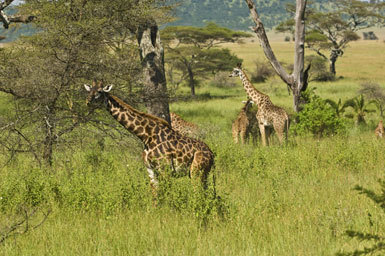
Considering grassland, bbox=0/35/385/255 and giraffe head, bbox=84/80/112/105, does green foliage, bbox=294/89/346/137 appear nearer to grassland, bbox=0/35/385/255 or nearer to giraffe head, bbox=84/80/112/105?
grassland, bbox=0/35/385/255

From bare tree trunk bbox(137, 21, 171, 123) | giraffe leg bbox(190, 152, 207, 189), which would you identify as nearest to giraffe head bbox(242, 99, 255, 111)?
bare tree trunk bbox(137, 21, 171, 123)

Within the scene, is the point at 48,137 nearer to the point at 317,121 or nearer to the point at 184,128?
the point at 184,128

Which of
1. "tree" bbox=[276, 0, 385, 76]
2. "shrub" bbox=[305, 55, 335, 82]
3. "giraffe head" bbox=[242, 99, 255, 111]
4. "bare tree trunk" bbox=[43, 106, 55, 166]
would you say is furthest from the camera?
"tree" bbox=[276, 0, 385, 76]

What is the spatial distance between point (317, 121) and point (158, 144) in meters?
7.29

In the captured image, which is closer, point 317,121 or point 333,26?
point 317,121

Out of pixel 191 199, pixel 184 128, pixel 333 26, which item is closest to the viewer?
pixel 191 199

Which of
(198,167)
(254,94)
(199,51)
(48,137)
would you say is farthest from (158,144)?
(199,51)

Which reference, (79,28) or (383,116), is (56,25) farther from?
(383,116)

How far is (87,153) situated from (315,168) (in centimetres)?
470

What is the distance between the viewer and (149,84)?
10344 mm

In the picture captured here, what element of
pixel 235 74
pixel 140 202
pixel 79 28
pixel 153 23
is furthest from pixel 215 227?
pixel 235 74

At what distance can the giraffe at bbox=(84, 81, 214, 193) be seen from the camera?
20.9 ft

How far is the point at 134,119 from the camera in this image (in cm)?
663

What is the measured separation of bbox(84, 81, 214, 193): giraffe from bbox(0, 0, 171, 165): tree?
1.89 metres
